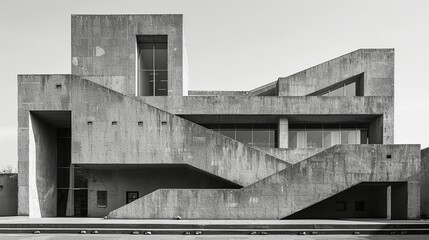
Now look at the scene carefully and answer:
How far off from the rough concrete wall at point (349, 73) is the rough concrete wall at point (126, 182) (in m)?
10.1

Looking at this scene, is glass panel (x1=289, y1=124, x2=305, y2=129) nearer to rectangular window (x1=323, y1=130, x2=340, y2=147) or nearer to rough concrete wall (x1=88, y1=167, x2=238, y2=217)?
rectangular window (x1=323, y1=130, x2=340, y2=147)

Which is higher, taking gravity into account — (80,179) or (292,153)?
(292,153)

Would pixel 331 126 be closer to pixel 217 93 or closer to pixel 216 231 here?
pixel 217 93

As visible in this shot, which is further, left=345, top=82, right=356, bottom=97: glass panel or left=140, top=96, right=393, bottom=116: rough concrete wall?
left=345, top=82, right=356, bottom=97: glass panel

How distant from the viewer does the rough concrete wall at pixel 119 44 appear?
25859mm

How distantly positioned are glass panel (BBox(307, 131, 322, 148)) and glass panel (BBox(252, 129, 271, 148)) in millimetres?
3127

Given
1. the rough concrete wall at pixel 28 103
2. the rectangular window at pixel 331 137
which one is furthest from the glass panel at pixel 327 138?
the rough concrete wall at pixel 28 103

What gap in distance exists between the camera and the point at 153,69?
2794 cm

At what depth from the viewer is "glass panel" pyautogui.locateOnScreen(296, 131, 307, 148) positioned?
2803 cm

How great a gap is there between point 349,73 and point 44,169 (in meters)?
23.1

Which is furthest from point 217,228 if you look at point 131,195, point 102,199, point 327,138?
point 327,138

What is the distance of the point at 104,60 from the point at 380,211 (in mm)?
21493

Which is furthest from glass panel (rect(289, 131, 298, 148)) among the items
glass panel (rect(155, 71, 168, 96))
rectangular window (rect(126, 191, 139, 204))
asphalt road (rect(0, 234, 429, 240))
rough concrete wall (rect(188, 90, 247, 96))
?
asphalt road (rect(0, 234, 429, 240))

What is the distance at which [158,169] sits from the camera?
25.1m
